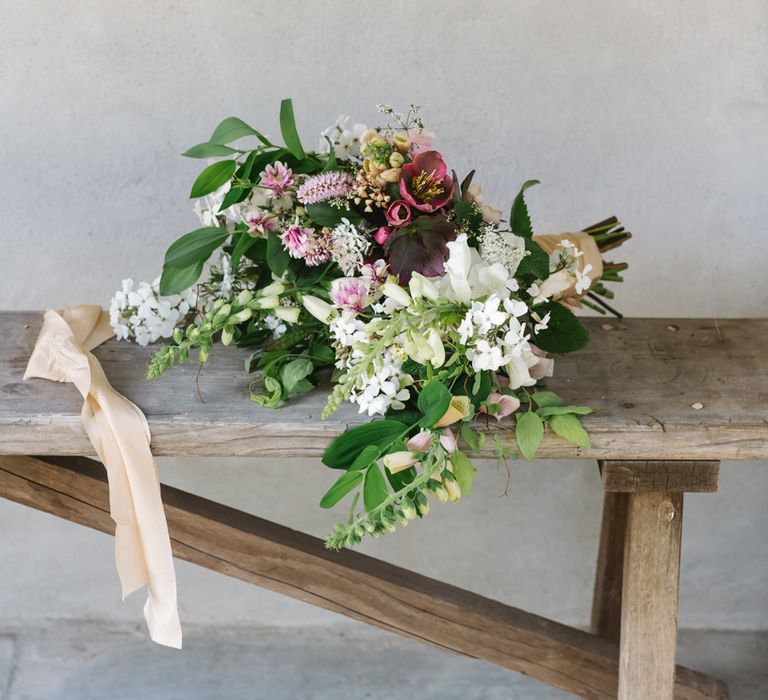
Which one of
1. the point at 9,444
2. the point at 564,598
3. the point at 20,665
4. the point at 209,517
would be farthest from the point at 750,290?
the point at 20,665

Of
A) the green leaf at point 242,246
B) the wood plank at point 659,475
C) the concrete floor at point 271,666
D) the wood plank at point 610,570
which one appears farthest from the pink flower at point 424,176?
the concrete floor at point 271,666

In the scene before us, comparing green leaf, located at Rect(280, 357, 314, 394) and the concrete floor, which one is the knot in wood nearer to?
green leaf, located at Rect(280, 357, 314, 394)

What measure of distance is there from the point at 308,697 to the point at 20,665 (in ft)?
1.73

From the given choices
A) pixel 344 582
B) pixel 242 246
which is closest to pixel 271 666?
pixel 344 582

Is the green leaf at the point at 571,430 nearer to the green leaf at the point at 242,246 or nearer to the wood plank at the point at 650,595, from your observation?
the wood plank at the point at 650,595

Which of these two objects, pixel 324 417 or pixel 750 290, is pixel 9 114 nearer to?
pixel 324 417

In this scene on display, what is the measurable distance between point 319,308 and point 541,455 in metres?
0.29

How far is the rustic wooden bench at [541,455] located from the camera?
3.53 feet

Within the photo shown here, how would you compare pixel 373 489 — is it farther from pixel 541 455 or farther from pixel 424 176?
pixel 424 176

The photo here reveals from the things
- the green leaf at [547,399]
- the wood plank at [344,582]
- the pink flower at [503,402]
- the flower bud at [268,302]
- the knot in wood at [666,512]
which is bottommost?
the wood plank at [344,582]

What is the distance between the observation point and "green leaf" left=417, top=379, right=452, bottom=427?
100 cm

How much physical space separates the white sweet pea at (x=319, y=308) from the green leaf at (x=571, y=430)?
0.89 feet

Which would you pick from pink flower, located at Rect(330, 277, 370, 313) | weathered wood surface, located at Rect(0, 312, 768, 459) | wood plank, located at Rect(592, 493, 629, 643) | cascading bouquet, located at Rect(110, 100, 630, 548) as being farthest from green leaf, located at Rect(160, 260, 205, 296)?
wood plank, located at Rect(592, 493, 629, 643)

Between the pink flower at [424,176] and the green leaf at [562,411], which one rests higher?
the pink flower at [424,176]
